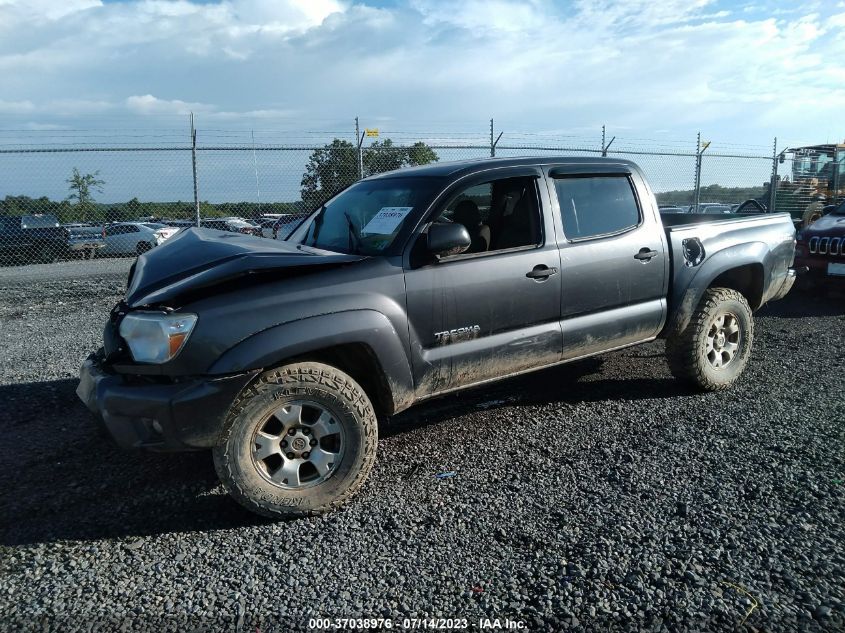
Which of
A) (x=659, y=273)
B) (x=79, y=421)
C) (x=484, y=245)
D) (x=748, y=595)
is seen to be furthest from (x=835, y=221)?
(x=79, y=421)

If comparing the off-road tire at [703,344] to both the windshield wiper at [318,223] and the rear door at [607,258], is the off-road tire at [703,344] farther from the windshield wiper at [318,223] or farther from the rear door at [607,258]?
the windshield wiper at [318,223]

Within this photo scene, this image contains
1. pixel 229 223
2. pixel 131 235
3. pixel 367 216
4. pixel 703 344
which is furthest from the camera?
pixel 131 235

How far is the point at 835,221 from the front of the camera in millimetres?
8383

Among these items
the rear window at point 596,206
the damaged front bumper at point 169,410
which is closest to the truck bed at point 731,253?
the rear window at point 596,206

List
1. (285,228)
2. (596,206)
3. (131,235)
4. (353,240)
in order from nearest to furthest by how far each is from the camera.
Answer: (353,240)
(596,206)
(285,228)
(131,235)

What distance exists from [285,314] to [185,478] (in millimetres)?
Answer: 1326

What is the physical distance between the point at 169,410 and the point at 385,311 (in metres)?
1.17

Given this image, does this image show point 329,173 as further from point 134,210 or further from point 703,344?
point 703,344

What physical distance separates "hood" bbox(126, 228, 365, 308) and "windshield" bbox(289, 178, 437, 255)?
1.06 feet

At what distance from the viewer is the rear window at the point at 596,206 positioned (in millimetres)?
4180

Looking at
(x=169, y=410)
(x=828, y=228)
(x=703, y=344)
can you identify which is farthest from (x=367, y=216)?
(x=828, y=228)

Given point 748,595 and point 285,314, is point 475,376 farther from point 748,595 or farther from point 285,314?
point 748,595

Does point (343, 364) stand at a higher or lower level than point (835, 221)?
lower

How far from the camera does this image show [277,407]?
3.07 m
